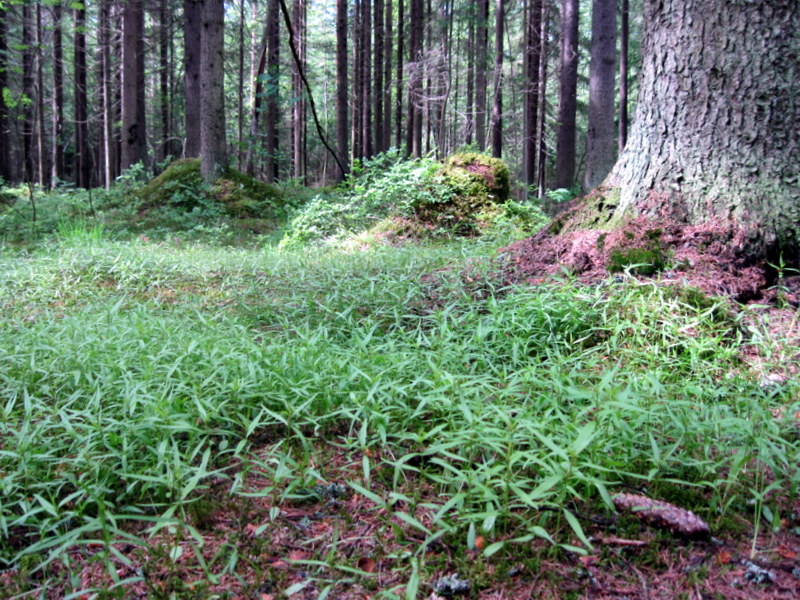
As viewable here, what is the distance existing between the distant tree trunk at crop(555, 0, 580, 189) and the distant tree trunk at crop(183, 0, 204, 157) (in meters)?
9.59

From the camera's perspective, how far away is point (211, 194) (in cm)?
1024

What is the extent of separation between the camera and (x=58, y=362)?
2.80m

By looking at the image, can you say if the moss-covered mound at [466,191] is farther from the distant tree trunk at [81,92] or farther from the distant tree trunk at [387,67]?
the distant tree trunk at [387,67]

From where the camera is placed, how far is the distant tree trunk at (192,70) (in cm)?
1412

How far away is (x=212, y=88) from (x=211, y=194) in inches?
82.1

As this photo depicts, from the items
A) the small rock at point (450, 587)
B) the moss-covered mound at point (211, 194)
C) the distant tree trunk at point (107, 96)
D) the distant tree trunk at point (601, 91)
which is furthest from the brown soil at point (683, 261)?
the distant tree trunk at point (107, 96)

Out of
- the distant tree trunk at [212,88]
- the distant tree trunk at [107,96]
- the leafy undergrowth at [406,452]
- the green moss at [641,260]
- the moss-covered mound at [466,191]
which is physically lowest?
the leafy undergrowth at [406,452]

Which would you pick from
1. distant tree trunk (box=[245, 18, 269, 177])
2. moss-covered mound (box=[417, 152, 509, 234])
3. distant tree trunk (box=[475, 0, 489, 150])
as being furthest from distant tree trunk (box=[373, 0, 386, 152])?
moss-covered mound (box=[417, 152, 509, 234])

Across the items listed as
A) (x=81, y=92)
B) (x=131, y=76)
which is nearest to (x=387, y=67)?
(x=131, y=76)

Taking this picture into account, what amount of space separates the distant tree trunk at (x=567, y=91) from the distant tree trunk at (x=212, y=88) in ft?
27.2

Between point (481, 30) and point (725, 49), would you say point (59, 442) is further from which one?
point (481, 30)

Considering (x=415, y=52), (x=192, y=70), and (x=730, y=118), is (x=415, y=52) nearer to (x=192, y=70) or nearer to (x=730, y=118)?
(x=192, y=70)

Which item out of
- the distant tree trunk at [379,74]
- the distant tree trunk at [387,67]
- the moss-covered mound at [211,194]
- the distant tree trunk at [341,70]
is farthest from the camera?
the distant tree trunk at [387,67]

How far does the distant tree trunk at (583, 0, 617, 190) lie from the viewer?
10.4 meters
